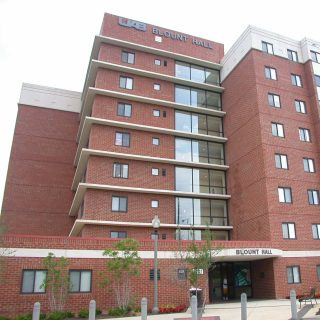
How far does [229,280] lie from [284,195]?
7.88m

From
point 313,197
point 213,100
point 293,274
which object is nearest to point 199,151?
point 213,100

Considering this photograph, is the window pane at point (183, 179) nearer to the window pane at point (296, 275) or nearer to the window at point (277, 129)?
the window at point (277, 129)

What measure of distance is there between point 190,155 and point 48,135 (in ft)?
48.9

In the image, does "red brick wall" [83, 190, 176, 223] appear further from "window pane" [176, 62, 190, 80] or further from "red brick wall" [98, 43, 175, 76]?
"window pane" [176, 62, 190, 80]

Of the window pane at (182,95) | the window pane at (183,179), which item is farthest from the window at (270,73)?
the window pane at (183,179)

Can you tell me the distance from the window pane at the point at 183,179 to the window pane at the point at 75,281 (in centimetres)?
1263

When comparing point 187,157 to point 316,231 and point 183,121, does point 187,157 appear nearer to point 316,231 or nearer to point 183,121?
point 183,121

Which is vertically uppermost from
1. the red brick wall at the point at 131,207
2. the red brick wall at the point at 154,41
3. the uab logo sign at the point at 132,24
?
the uab logo sign at the point at 132,24

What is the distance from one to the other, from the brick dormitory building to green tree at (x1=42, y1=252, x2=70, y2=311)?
3.52m

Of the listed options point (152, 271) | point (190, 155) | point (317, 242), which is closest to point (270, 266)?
point (317, 242)

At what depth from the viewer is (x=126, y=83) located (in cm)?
3083

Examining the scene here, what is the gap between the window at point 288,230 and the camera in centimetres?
2550

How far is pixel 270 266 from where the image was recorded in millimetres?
24781

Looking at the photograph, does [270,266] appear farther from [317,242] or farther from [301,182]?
[301,182]
